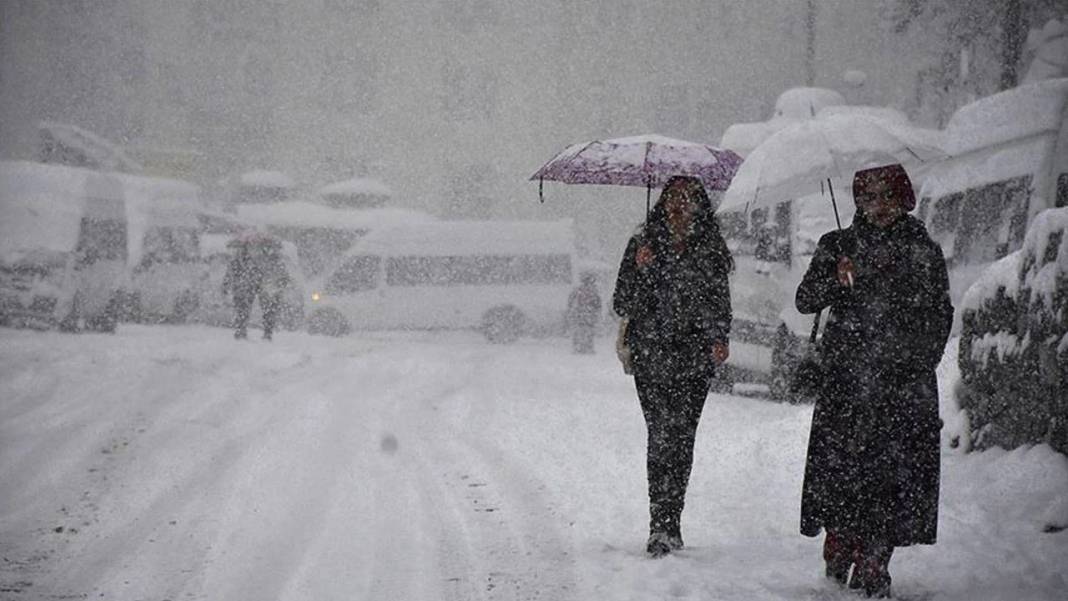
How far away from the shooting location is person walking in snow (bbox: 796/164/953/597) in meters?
4.84

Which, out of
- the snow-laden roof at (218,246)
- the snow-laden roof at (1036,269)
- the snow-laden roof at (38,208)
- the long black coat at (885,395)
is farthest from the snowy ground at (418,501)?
the snow-laden roof at (218,246)

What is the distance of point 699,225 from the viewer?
19.5 ft

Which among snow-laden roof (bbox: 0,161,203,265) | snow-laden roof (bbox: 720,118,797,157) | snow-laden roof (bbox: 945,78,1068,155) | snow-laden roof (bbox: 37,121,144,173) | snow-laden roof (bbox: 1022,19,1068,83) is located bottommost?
snow-laden roof (bbox: 0,161,203,265)

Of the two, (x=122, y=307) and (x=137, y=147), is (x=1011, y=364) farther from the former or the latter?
(x=137, y=147)

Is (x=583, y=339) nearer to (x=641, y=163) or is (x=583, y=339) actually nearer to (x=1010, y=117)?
(x=1010, y=117)

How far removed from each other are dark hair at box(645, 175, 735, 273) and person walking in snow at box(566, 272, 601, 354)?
43.0 ft

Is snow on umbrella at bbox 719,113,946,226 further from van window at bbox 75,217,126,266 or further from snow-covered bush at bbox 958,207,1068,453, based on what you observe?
van window at bbox 75,217,126,266

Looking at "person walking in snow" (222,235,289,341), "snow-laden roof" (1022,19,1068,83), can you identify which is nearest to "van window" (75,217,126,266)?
"person walking in snow" (222,235,289,341)

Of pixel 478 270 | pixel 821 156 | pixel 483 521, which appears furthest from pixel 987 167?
pixel 478 270

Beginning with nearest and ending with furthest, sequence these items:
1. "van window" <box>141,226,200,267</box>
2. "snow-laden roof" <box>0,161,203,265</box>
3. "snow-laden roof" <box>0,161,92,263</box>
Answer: "snow-laden roof" <box>0,161,92,263</box>, "snow-laden roof" <box>0,161,203,265</box>, "van window" <box>141,226,200,267</box>

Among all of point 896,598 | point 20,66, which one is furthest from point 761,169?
point 20,66

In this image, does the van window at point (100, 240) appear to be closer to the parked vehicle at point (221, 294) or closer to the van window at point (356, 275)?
the parked vehicle at point (221, 294)

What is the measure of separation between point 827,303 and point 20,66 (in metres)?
39.1

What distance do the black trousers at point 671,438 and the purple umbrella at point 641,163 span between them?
1224 mm
